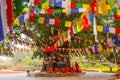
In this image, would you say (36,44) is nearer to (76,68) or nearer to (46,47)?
(46,47)

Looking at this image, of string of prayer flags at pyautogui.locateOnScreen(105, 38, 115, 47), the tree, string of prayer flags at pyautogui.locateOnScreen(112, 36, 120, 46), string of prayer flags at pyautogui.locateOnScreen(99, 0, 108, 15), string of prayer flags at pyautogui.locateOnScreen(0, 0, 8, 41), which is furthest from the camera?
the tree

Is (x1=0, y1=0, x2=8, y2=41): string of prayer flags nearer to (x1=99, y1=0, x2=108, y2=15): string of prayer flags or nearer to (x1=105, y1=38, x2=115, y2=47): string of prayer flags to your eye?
(x1=99, y1=0, x2=108, y2=15): string of prayer flags

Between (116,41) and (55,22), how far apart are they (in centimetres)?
598

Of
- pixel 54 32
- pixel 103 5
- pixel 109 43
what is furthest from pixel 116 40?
pixel 103 5

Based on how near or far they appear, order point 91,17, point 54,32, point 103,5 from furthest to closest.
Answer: point 54,32
point 103,5
point 91,17

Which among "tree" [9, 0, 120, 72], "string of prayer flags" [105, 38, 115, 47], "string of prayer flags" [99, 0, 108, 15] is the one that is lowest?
"string of prayer flags" [105, 38, 115, 47]

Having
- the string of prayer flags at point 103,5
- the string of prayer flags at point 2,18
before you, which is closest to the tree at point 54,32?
the string of prayer flags at point 103,5

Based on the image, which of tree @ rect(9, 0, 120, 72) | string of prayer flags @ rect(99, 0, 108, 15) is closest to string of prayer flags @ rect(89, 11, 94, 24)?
string of prayer flags @ rect(99, 0, 108, 15)

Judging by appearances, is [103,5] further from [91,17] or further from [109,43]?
[109,43]

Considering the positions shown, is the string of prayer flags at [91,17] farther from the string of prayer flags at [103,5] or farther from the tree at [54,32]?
the tree at [54,32]

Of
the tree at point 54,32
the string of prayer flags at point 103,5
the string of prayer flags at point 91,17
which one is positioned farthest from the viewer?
the tree at point 54,32

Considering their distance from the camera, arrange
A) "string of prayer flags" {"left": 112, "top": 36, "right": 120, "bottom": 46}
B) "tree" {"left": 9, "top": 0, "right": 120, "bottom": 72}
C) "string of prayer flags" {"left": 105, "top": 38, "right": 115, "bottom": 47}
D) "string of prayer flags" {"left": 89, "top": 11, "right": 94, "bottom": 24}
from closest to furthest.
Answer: "string of prayer flags" {"left": 89, "top": 11, "right": 94, "bottom": 24}
"string of prayer flags" {"left": 112, "top": 36, "right": 120, "bottom": 46}
"string of prayer flags" {"left": 105, "top": 38, "right": 115, "bottom": 47}
"tree" {"left": 9, "top": 0, "right": 120, "bottom": 72}

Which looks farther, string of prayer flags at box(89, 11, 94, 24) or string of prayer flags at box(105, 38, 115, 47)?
string of prayer flags at box(105, 38, 115, 47)

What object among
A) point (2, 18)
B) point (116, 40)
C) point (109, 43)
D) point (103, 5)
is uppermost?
point (103, 5)
